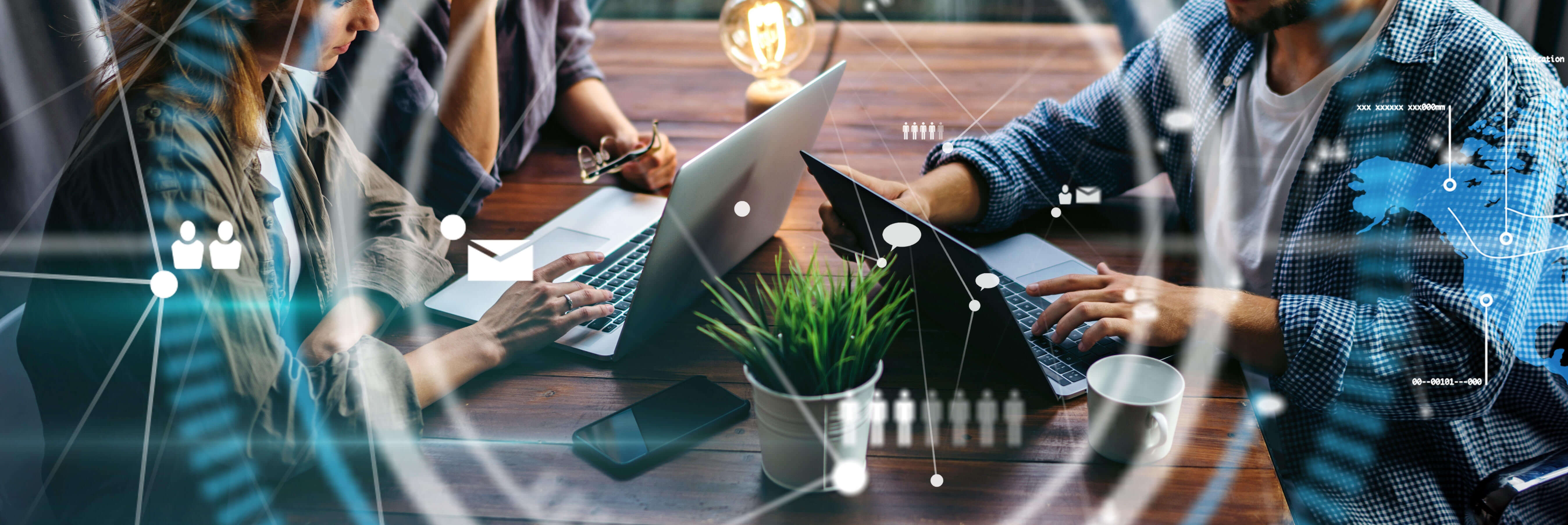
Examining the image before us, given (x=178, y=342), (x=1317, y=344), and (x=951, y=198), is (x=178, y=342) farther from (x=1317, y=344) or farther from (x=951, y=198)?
(x=1317, y=344)

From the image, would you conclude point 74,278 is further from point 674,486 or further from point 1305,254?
point 1305,254

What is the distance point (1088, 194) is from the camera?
3.99 feet

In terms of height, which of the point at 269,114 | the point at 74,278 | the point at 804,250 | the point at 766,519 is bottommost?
the point at 766,519

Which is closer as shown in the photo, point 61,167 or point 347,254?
point 61,167

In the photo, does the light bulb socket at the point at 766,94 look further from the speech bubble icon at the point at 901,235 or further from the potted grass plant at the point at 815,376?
the potted grass plant at the point at 815,376

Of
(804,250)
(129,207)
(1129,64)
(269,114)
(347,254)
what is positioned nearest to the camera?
(129,207)

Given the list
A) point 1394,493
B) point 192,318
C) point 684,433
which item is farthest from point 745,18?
point 1394,493

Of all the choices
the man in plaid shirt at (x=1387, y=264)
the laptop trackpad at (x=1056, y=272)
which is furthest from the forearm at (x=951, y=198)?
the laptop trackpad at (x=1056, y=272)

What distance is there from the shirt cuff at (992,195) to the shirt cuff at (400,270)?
2.04 ft

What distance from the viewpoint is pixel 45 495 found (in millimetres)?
720

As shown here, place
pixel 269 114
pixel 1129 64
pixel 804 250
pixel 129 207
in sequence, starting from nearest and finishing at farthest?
pixel 129 207, pixel 269 114, pixel 804 250, pixel 1129 64

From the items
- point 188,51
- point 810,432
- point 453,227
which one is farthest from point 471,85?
point 810,432

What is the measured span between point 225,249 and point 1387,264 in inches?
40.1

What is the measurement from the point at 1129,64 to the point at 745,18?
1.87ft
